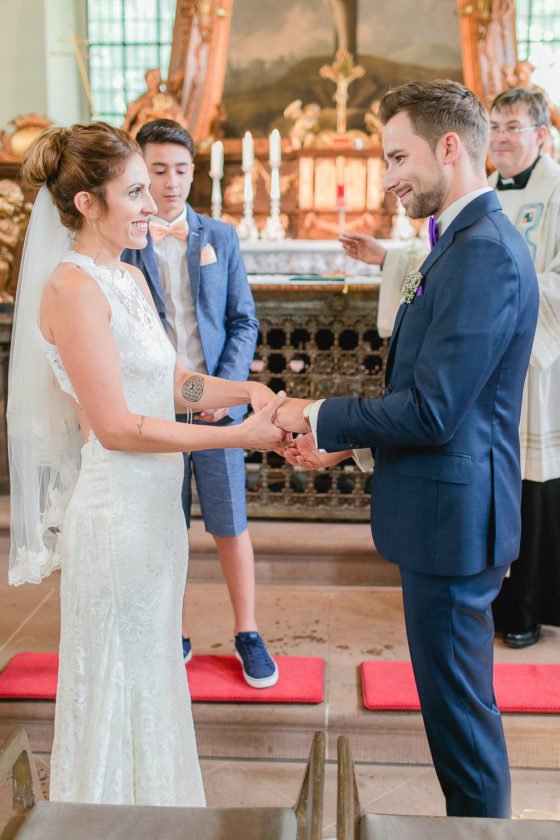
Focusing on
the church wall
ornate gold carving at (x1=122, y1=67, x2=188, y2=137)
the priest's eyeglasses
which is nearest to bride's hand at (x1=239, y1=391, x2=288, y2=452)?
the priest's eyeglasses

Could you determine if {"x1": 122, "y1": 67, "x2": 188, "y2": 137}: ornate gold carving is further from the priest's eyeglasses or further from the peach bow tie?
the peach bow tie

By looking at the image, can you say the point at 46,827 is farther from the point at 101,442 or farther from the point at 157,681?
the point at 101,442

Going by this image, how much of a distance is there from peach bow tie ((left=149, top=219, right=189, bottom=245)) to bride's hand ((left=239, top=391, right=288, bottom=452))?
2.93ft

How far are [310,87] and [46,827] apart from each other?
7.19 metres

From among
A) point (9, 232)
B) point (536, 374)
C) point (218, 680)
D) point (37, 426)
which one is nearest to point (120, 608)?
point (37, 426)

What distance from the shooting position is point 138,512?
2137 millimetres

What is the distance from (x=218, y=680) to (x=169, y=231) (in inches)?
59.4

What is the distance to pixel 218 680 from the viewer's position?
310 cm

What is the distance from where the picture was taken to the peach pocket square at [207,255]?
302cm

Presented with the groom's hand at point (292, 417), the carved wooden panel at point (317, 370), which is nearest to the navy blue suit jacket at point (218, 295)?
the groom's hand at point (292, 417)

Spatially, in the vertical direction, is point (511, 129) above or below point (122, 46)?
below

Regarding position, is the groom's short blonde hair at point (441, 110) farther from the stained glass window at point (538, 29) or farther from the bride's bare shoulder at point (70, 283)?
the stained glass window at point (538, 29)

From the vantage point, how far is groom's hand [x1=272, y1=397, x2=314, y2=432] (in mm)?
2244

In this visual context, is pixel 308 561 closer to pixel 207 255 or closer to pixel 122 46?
pixel 207 255
